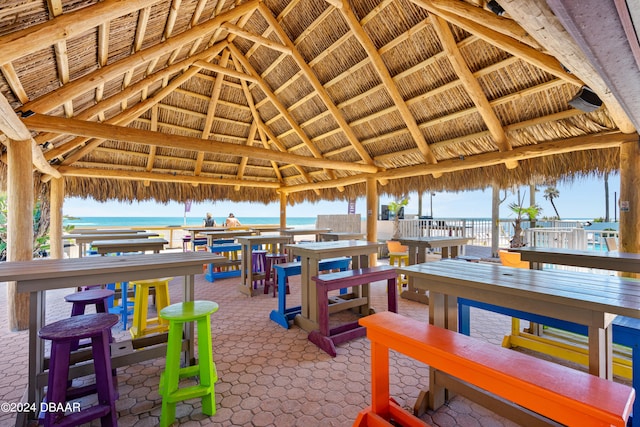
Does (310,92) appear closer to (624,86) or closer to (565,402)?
(624,86)

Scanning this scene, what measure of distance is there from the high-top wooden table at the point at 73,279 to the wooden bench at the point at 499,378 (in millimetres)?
1540

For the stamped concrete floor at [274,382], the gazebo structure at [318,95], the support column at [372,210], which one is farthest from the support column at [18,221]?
the support column at [372,210]

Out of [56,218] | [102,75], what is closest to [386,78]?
[102,75]

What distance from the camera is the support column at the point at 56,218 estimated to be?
19.9 ft

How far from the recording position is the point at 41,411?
1.91 meters

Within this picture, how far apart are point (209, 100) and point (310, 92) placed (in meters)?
2.49

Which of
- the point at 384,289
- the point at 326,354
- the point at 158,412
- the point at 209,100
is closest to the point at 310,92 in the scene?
the point at 209,100

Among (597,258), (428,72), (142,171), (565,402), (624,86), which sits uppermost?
(428,72)

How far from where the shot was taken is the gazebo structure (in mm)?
2377

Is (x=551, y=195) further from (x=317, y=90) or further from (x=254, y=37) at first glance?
(x=254, y=37)

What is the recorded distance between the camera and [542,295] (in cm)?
161

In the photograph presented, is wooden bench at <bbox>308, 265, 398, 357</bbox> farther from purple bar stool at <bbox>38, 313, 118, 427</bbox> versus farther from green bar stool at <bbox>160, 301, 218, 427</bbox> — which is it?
purple bar stool at <bbox>38, 313, 118, 427</bbox>

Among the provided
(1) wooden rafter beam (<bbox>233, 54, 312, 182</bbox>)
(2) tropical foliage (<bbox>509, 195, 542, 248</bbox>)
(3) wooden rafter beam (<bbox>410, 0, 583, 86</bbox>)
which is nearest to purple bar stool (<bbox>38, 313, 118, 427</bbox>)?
(3) wooden rafter beam (<bbox>410, 0, 583, 86</bbox>)

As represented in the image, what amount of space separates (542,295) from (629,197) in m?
3.62
